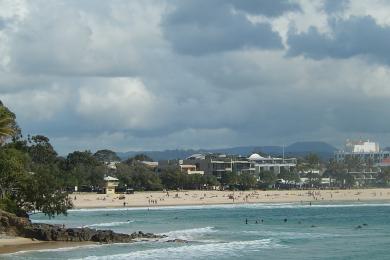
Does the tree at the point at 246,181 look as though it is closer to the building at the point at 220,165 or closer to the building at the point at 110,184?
the building at the point at 220,165

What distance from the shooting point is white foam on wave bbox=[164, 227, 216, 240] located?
188 ft

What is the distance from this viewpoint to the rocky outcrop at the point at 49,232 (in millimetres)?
48934

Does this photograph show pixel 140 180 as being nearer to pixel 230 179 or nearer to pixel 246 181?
pixel 230 179

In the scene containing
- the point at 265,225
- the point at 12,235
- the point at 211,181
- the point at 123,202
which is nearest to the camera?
the point at 12,235

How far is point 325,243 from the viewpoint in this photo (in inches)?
2111

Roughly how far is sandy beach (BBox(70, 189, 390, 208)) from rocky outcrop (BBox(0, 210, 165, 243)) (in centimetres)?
6205

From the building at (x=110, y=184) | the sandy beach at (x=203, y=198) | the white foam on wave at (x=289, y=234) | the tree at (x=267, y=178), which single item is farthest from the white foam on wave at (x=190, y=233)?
the tree at (x=267, y=178)

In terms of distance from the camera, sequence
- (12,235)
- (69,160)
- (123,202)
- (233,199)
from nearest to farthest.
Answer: (12,235) < (123,202) < (233,199) < (69,160)

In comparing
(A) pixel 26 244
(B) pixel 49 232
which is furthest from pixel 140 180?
(A) pixel 26 244

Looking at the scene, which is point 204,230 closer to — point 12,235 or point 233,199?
point 12,235

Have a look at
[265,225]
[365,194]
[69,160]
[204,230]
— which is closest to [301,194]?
[365,194]

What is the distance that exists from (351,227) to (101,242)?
28359mm

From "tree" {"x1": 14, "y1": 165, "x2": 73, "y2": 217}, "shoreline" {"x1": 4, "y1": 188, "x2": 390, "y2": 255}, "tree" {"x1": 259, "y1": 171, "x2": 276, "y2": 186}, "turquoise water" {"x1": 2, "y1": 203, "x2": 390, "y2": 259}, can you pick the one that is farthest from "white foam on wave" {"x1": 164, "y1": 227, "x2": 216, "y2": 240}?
"tree" {"x1": 259, "y1": 171, "x2": 276, "y2": 186}

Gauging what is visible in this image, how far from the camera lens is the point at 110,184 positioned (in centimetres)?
14038
